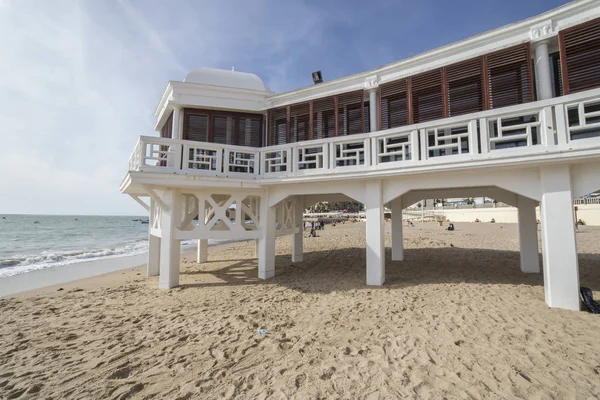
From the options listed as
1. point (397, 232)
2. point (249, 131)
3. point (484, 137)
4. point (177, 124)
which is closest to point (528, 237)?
point (397, 232)

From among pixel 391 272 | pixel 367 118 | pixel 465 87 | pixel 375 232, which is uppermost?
pixel 465 87

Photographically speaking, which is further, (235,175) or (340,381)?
(235,175)

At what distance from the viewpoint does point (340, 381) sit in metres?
3.30

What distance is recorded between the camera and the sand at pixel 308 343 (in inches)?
127

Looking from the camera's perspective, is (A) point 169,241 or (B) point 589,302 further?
(A) point 169,241

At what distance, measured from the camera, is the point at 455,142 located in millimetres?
6992

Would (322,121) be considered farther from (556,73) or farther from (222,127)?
(556,73)

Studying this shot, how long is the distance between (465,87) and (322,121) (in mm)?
3909

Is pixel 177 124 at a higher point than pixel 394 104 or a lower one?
lower

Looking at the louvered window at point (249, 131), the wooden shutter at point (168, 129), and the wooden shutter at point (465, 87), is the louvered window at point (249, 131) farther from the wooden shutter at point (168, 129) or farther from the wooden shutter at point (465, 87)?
the wooden shutter at point (465, 87)

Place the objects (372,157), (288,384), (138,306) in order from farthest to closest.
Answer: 1. (372,157)
2. (138,306)
3. (288,384)

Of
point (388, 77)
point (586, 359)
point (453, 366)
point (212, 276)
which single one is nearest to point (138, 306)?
point (212, 276)

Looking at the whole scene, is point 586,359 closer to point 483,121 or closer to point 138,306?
point 483,121

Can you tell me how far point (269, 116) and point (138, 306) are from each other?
21.8 feet
